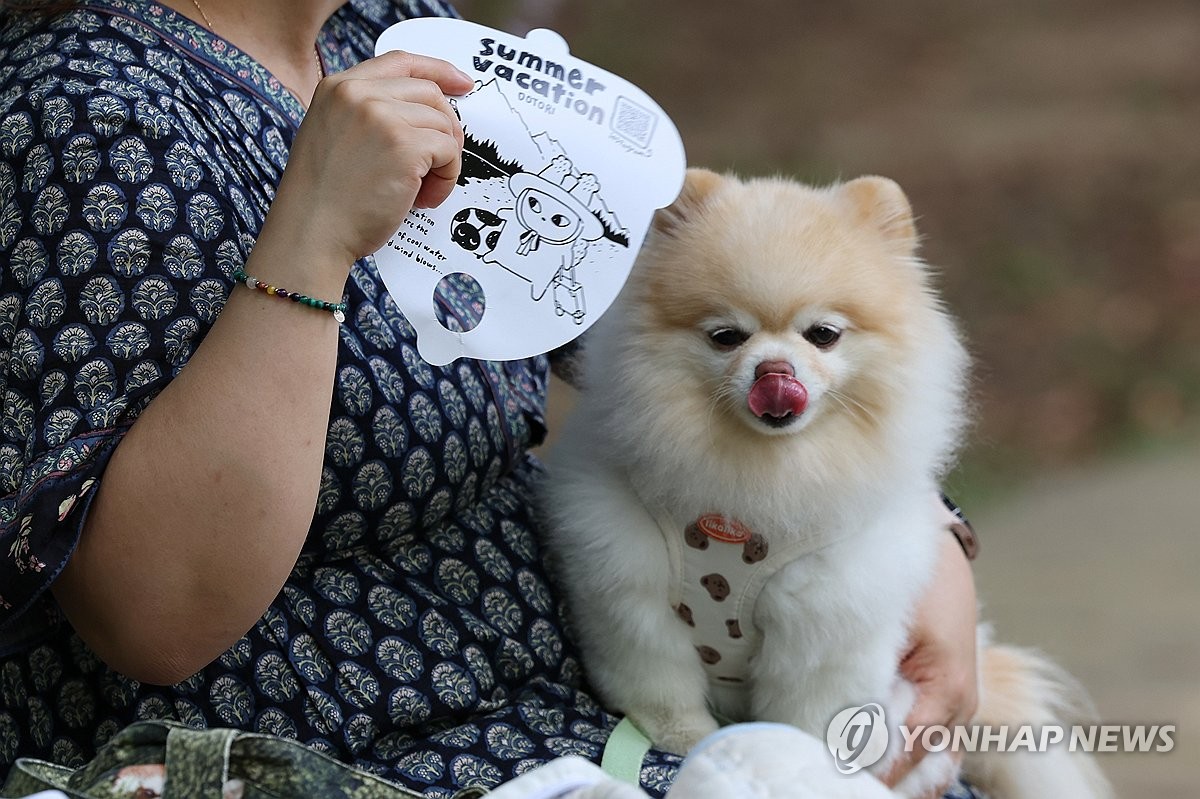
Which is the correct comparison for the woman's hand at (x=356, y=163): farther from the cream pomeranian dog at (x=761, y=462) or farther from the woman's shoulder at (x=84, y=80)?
the cream pomeranian dog at (x=761, y=462)

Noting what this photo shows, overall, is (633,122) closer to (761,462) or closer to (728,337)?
(728,337)

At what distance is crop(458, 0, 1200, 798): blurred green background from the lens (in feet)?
12.6

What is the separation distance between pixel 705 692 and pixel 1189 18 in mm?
6122

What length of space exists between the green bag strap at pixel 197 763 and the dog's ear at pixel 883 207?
2.91 feet

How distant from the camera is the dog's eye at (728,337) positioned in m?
1.31

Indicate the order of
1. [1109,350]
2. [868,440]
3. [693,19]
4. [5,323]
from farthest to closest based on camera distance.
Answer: [693,19]
[1109,350]
[868,440]
[5,323]

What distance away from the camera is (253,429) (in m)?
1.02

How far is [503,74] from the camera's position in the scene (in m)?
1.19

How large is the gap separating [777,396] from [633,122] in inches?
12.3

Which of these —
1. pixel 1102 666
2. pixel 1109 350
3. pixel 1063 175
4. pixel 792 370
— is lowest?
pixel 792 370

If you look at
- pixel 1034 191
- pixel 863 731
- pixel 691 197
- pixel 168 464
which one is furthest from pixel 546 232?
pixel 1034 191

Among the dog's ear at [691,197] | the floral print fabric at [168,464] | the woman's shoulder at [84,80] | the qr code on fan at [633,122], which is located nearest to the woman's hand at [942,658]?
the floral print fabric at [168,464]

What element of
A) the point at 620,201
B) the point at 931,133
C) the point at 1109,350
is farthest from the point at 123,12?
the point at 931,133

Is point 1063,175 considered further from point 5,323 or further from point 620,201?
point 5,323
